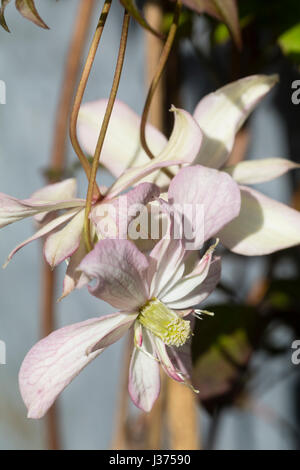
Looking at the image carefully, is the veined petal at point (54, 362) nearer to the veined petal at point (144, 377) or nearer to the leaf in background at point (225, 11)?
the veined petal at point (144, 377)

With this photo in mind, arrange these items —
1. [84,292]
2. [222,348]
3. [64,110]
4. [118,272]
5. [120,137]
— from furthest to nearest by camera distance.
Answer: [84,292] → [64,110] → [222,348] → [120,137] → [118,272]

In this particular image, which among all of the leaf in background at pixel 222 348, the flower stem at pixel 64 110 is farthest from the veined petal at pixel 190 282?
the flower stem at pixel 64 110

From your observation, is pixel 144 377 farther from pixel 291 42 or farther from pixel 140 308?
pixel 291 42

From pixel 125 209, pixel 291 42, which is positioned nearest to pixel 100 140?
pixel 125 209

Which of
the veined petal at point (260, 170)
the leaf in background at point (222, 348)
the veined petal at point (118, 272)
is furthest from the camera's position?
the leaf in background at point (222, 348)

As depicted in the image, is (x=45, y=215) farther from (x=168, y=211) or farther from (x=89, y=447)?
(x=89, y=447)

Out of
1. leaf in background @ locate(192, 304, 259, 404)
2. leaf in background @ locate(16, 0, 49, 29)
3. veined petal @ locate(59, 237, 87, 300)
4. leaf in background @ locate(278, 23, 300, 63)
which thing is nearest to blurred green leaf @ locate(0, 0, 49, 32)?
leaf in background @ locate(16, 0, 49, 29)

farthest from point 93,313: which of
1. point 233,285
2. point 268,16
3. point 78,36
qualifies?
point 268,16
